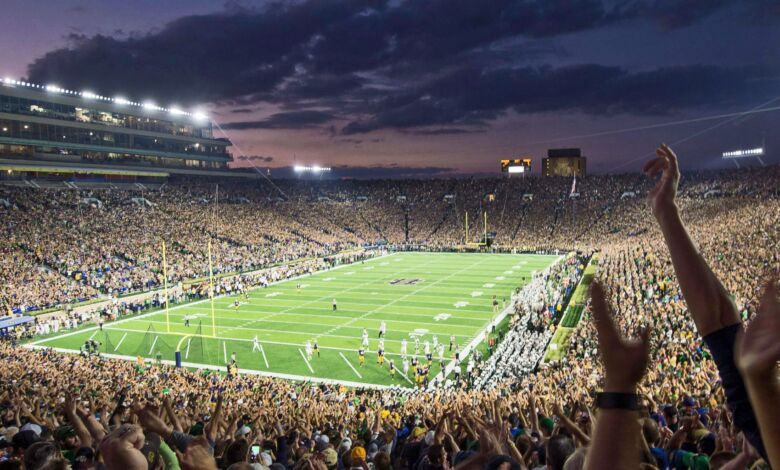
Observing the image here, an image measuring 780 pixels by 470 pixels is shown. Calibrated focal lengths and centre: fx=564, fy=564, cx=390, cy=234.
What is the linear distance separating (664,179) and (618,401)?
111cm

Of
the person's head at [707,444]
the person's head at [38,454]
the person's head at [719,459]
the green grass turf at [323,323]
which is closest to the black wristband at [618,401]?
the person's head at [719,459]

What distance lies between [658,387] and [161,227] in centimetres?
4558

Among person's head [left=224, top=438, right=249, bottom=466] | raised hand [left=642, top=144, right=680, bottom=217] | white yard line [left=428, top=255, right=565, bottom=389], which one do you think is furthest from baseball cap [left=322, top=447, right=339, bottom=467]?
white yard line [left=428, top=255, right=565, bottom=389]

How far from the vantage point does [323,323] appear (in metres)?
28.9

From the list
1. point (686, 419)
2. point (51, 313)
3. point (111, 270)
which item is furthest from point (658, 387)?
point (111, 270)

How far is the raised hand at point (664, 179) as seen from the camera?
203cm

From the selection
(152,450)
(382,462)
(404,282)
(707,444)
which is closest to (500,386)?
(382,462)

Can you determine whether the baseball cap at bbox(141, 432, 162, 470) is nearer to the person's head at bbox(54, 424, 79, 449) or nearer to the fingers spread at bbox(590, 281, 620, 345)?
the fingers spread at bbox(590, 281, 620, 345)

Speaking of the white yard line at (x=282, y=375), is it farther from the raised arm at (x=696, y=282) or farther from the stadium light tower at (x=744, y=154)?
the stadium light tower at (x=744, y=154)

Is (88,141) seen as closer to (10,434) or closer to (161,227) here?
(161,227)

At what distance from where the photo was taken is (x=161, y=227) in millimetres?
48500

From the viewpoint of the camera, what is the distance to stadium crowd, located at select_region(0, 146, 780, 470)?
1514 millimetres

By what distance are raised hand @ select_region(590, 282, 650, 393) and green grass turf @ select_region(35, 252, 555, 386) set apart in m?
19.3

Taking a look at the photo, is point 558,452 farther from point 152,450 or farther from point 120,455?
point 152,450
